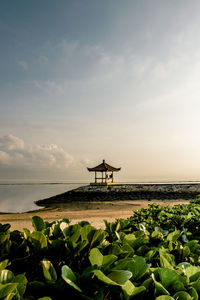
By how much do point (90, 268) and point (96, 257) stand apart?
0.15ft

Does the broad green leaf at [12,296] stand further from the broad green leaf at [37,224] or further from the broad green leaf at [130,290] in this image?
the broad green leaf at [37,224]

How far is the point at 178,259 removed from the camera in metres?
1.57

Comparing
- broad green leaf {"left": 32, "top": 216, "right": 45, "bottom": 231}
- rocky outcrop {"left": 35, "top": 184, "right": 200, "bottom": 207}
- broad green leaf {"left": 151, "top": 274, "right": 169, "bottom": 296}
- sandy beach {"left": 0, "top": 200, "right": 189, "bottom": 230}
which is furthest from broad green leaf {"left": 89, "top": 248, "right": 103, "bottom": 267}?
rocky outcrop {"left": 35, "top": 184, "right": 200, "bottom": 207}

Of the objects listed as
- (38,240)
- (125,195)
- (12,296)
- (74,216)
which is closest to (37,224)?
(38,240)

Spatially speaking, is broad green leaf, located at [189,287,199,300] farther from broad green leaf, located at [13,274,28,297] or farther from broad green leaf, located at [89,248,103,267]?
broad green leaf, located at [13,274,28,297]

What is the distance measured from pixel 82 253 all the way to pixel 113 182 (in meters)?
33.1

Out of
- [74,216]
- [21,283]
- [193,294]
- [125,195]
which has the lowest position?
[125,195]

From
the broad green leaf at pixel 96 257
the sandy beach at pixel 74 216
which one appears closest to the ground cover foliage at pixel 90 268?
the broad green leaf at pixel 96 257

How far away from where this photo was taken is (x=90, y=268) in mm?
910

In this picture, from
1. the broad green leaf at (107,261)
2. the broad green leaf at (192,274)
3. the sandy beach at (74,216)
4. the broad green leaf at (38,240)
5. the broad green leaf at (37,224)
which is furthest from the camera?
the sandy beach at (74,216)

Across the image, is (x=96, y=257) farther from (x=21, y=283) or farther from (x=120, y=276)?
(x=21, y=283)

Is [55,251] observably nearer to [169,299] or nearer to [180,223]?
[169,299]

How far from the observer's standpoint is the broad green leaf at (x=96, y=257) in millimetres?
926

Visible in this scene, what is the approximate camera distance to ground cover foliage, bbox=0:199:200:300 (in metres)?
0.85
